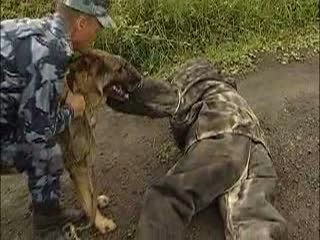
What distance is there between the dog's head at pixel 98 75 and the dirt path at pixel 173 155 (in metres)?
0.77

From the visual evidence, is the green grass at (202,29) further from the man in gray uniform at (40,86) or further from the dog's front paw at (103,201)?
the man in gray uniform at (40,86)

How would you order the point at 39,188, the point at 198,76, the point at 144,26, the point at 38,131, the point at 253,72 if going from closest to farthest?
1. the point at 38,131
2. the point at 39,188
3. the point at 198,76
4. the point at 253,72
5. the point at 144,26

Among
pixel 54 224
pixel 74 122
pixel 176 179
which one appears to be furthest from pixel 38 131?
pixel 176 179

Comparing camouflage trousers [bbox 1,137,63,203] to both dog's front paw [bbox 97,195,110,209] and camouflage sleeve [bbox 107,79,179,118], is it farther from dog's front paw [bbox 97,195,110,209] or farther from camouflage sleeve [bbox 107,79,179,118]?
dog's front paw [bbox 97,195,110,209]

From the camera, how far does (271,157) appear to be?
3.81 metres

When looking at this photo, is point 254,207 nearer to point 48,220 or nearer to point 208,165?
point 208,165

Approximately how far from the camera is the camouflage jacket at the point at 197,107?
3.46 m

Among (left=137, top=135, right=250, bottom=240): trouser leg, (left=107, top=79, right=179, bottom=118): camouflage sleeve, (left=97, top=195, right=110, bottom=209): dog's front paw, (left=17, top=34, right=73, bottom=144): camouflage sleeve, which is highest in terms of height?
(left=17, top=34, right=73, bottom=144): camouflage sleeve

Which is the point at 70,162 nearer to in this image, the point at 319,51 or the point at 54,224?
the point at 54,224

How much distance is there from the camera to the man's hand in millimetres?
2951

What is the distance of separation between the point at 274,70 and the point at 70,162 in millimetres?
2028

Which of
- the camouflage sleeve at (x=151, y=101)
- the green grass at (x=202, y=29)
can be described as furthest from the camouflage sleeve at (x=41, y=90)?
the green grass at (x=202, y=29)

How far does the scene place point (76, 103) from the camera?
9.75ft

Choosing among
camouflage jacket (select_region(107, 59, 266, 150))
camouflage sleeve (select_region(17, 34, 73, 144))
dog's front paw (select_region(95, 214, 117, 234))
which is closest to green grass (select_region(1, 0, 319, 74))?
camouflage jacket (select_region(107, 59, 266, 150))
